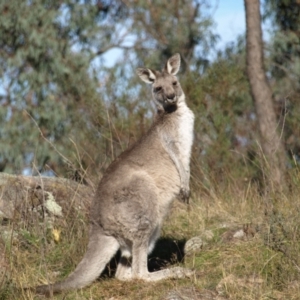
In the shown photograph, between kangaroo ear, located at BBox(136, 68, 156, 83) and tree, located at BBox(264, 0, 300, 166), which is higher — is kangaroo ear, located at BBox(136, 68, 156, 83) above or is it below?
below

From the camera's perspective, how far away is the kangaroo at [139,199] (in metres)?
6.95

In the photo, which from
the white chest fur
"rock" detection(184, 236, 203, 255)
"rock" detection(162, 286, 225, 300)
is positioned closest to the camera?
"rock" detection(162, 286, 225, 300)

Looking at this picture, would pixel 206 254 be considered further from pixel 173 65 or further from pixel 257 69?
pixel 257 69

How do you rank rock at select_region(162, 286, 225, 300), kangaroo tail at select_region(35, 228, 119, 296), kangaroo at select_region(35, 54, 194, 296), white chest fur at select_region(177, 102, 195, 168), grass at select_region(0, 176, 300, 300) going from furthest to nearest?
white chest fur at select_region(177, 102, 195, 168)
kangaroo at select_region(35, 54, 194, 296)
kangaroo tail at select_region(35, 228, 119, 296)
grass at select_region(0, 176, 300, 300)
rock at select_region(162, 286, 225, 300)

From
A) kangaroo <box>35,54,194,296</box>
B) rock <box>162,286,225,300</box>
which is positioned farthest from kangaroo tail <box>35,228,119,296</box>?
rock <box>162,286,225,300</box>

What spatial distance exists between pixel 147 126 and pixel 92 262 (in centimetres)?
802

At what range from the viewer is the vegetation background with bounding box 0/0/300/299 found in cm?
699

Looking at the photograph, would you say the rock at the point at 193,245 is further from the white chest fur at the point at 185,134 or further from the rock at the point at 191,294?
the rock at the point at 191,294

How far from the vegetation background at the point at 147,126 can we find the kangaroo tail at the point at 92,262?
113mm

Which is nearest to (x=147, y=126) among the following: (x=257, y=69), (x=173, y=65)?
(x=257, y=69)

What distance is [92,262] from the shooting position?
6.87 metres

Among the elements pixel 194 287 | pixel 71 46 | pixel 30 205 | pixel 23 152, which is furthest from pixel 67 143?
pixel 194 287

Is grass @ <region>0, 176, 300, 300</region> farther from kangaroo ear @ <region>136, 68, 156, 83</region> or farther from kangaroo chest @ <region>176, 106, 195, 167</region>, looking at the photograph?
kangaroo ear @ <region>136, 68, 156, 83</region>

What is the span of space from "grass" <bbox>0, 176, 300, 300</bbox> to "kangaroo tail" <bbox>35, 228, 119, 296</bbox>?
0.30 feet
